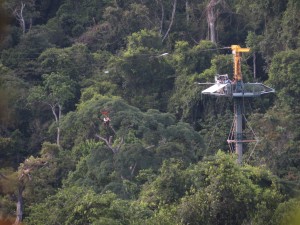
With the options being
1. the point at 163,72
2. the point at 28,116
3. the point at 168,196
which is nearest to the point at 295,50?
the point at 163,72

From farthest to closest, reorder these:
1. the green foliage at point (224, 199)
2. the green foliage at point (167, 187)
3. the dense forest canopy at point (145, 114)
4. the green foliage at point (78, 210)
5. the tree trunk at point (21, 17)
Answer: the tree trunk at point (21, 17) < the green foliage at point (167, 187) < the dense forest canopy at point (145, 114) < the green foliage at point (224, 199) < the green foliage at point (78, 210)

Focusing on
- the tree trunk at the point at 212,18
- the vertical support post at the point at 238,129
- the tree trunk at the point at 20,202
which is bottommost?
the tree trunk at the point at 20,202

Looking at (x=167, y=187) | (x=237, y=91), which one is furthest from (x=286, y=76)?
(x=167, y=187)

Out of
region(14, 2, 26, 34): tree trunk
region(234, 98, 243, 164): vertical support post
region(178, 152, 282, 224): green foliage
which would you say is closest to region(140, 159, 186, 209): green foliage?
region(178, 152, 282, 224): green foliage

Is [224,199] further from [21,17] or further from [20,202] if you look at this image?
[21,17]

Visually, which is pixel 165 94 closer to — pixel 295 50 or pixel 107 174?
pixel 295 50

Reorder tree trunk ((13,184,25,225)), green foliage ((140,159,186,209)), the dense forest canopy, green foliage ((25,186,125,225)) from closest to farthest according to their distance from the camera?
green foliage ((25,186,125,225)), the dense forest canopy, green foliage ((140,159,186,209)), tree trunk ((13,184,25,225))

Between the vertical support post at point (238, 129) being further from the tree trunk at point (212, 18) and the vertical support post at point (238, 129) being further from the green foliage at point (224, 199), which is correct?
the tree trunk at point (212, 18)

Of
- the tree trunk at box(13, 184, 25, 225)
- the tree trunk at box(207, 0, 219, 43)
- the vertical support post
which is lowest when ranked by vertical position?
the tree trunk at box(13, 184, 25, 225)

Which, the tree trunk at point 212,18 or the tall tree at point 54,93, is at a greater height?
the tree trunk at point 212,18

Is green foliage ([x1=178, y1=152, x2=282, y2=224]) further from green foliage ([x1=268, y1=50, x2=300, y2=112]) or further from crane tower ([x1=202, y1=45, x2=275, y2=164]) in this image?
green foliage ([x1=268, y1=50, x2=300, y2=112])

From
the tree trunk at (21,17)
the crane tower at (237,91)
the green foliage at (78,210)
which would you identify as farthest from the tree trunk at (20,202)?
the tree trunk at (21,17)

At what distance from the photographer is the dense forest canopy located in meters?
13.7

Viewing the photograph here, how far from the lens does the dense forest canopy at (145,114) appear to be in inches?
541
